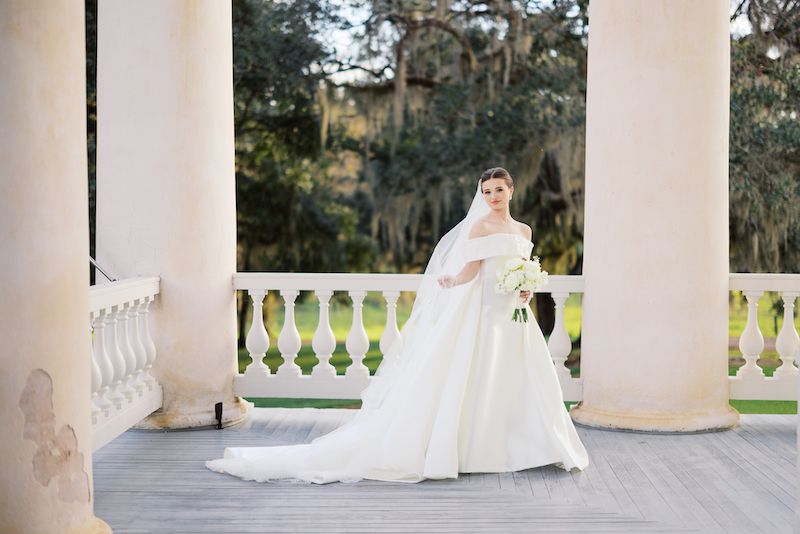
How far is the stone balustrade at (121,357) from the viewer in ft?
12.3

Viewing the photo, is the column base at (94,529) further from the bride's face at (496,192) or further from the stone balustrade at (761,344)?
the stone balustrade at (761,344)

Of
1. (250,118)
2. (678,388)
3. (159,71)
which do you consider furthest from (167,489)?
(250,118)

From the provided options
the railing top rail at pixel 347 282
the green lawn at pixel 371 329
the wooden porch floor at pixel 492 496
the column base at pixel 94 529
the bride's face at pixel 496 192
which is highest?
the bride's face at pixel 496 192

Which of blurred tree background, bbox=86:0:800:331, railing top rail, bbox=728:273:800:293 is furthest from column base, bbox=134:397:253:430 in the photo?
blurred tree background, bbox=86:0:800:331

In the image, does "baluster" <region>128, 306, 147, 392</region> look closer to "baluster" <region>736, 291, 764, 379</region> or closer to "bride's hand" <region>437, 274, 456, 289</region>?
"bride's hand" <region>437, 274, 456, 289</region>

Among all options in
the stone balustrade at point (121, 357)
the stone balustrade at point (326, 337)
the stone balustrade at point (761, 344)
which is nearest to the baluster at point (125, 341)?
the stone balustrade at point (121, 357)

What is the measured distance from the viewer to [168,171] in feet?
15.0

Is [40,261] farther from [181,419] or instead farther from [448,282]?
[181,419]

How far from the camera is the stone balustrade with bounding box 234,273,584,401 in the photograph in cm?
493

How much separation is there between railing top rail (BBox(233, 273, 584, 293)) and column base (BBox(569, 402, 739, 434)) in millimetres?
863

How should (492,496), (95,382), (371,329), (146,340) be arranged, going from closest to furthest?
(492,496)
(95,382)
(146,340)
(371,329)

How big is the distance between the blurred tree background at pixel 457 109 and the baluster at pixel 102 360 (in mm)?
4742

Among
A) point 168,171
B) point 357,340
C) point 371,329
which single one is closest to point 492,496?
point 357,340

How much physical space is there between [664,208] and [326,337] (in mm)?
2359
